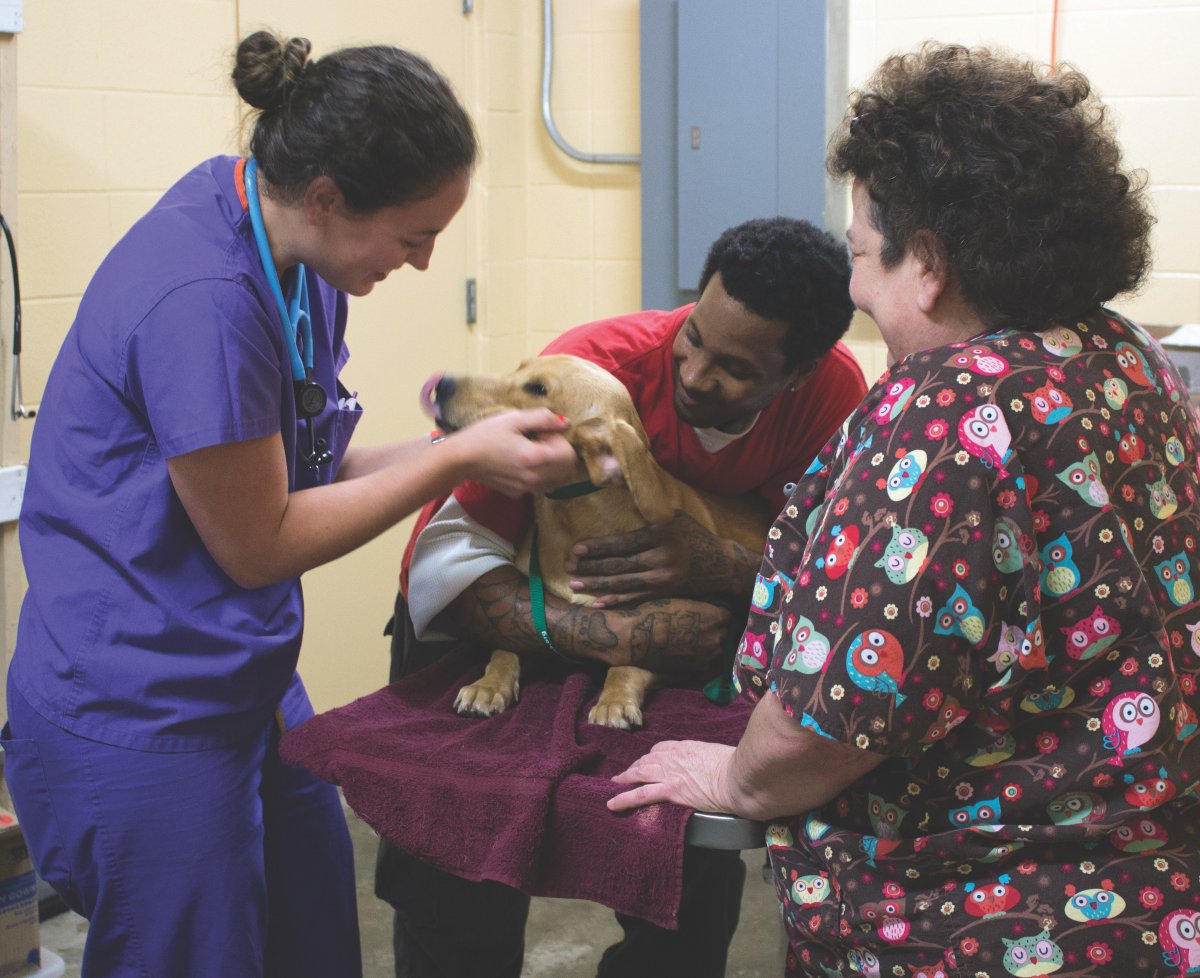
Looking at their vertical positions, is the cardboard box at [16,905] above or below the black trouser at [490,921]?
below

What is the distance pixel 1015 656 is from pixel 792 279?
0.83 meters

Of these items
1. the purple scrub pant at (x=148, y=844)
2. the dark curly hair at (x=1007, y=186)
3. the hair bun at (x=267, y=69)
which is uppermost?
the hair bun at (x=267, y=69)

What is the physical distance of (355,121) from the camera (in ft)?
4.52

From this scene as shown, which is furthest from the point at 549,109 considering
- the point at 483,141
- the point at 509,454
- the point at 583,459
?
the point at 509,454

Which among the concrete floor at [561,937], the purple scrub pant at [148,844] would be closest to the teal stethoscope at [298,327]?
the purple scrub pant at [148,844]

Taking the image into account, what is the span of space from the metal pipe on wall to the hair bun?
2.14 metres

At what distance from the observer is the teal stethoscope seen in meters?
1.44

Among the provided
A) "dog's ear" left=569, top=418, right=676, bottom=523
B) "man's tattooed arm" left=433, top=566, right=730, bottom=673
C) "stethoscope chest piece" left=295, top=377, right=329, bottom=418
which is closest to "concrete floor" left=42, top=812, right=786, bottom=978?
"man's tattooed arm" left=433, top=566, right=730, bottom=673

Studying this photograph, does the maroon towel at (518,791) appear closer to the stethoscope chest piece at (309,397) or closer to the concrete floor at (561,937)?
the stethoscope chest piece at (309,397)

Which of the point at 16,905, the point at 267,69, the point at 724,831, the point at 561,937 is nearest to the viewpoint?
the point at 724,831

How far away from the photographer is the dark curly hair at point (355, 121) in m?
1.38

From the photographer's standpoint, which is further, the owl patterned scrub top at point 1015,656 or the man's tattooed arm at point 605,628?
the man's tattooed arm at point 605,628

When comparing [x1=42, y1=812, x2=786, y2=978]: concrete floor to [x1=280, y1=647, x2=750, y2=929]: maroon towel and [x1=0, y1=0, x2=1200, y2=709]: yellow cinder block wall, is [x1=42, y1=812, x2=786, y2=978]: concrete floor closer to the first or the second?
[x1=0, y1=0, x2=1200, y2=709]: yellow cinder block wall

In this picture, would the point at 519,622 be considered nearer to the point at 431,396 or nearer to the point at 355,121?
the point at 431,396
